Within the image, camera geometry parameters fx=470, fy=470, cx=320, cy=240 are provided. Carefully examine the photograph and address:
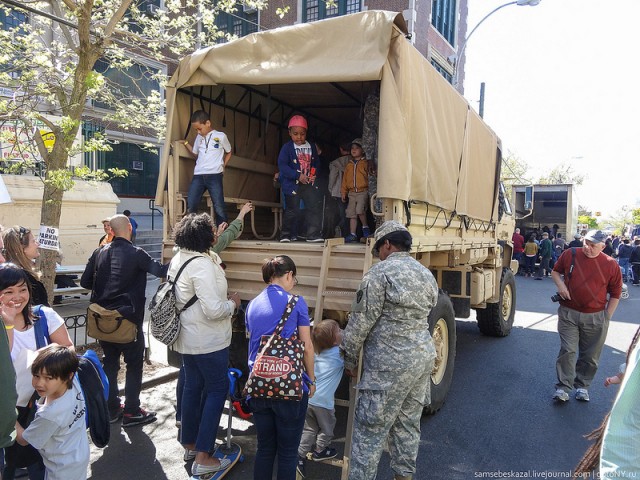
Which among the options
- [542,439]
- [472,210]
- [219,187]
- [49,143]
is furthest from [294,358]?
[49,143]

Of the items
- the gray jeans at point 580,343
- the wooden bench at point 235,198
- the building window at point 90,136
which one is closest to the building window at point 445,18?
the building window at point 90,136

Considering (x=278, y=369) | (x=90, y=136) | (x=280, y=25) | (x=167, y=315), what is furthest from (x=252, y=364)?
(x=280, y=25)

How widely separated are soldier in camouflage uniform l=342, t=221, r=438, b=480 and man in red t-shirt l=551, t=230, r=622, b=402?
8.62ft

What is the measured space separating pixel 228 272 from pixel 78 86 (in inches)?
→ 123

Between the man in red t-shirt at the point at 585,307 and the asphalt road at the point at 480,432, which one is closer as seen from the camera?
the asphalt road at the point at 480,432

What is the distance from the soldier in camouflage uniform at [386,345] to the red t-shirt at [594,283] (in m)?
2.61

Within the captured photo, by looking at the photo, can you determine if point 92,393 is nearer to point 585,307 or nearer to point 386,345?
point 386,345

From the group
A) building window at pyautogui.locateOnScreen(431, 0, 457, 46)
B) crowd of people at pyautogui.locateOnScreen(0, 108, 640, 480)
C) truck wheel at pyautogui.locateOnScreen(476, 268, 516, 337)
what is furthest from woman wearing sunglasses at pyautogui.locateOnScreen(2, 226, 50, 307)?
building window at pyautogui.locateOnScreen(431, 0, 457, 46)

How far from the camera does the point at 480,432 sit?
423 cm

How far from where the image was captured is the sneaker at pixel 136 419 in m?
4.18

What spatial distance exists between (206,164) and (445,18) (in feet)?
69.7

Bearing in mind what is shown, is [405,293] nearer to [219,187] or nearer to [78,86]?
[219,187]

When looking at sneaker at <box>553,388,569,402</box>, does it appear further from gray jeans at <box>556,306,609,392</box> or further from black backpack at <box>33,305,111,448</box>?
black backpack at <box>33,305,111,448</box>

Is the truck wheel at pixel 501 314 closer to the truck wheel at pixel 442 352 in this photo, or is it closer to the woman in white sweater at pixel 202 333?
the truck wheel at pixel 442 352
